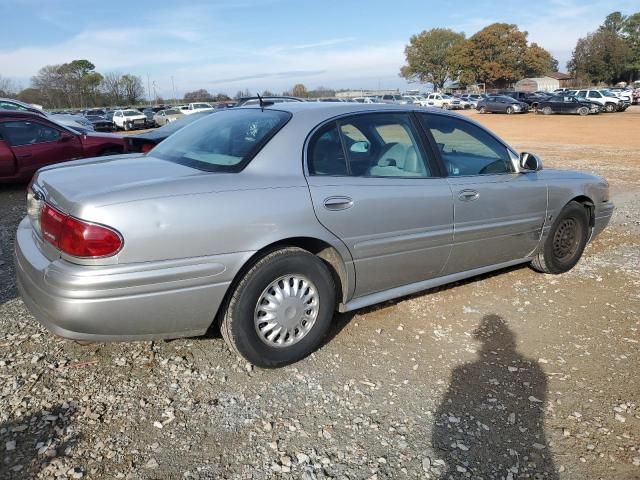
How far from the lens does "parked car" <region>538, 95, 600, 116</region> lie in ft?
118

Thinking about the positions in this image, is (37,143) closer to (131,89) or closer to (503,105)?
(503,105)

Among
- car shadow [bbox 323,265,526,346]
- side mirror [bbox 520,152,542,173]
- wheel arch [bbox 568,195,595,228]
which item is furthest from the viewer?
wheel arch [bbox 568,195,595,228]

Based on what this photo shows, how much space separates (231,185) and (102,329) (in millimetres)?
997

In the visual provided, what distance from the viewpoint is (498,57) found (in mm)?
82250

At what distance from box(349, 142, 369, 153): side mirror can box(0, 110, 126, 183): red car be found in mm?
7424

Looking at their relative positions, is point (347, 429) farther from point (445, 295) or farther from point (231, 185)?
point (445, 295)

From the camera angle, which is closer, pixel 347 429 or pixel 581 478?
pixel 581 478

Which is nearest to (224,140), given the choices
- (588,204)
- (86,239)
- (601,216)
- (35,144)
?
(86,239)

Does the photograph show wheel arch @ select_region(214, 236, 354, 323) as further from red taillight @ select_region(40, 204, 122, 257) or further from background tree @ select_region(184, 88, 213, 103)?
background tree @ select_region(184, 88, 213, 103)

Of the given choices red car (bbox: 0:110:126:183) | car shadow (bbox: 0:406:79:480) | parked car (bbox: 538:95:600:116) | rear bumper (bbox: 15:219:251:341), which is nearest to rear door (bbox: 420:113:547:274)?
rear bumper (bbox: 15:219:251:341)

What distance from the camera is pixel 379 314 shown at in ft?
12.9

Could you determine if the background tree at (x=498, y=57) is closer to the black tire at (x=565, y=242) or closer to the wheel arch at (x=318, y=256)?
the black tire at (x=565, y=242)

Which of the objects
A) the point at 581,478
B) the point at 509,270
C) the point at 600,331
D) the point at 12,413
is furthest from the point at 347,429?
the point at 509,270

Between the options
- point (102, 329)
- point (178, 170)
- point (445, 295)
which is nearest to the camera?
point (102, 329)
